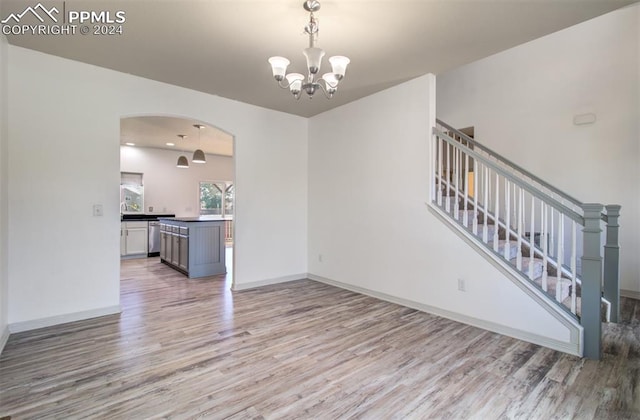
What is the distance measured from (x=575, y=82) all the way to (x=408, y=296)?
399 cm

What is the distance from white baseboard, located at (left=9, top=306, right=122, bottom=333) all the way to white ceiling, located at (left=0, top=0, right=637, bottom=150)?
267 centimetres

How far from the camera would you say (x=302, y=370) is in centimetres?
228

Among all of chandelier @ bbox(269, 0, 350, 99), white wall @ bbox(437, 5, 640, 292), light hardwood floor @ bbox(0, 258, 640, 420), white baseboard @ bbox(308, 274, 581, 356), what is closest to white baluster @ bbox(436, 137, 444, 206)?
white baseboard @ bbox(308, 274, 581, 356)

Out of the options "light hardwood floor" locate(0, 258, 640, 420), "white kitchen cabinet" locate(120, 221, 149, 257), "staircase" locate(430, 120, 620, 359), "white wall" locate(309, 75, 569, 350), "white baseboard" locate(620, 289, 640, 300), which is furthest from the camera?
"white kitchen cabinet" locate(120, 221, 149, 257)

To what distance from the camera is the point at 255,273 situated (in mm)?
4637

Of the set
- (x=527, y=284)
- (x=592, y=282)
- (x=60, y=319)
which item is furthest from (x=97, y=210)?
(x=592, y=282)

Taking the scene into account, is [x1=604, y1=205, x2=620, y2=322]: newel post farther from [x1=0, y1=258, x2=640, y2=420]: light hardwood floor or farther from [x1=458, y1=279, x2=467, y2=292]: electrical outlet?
[x1=458, y1=279, x2=467, y2=292]: electrical outlet

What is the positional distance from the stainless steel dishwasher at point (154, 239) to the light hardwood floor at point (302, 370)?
4.10m

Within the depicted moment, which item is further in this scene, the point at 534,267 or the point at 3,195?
the point at 534,267

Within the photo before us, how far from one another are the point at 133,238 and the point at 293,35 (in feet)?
20.7

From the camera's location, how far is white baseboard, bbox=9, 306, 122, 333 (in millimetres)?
2918

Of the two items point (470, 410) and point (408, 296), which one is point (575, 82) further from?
point (470, 410)

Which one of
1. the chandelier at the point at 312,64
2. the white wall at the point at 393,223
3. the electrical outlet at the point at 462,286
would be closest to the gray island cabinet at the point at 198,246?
the white wall at the point at 393,223

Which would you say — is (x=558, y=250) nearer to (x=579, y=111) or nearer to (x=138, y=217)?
(x=579, y=111)
